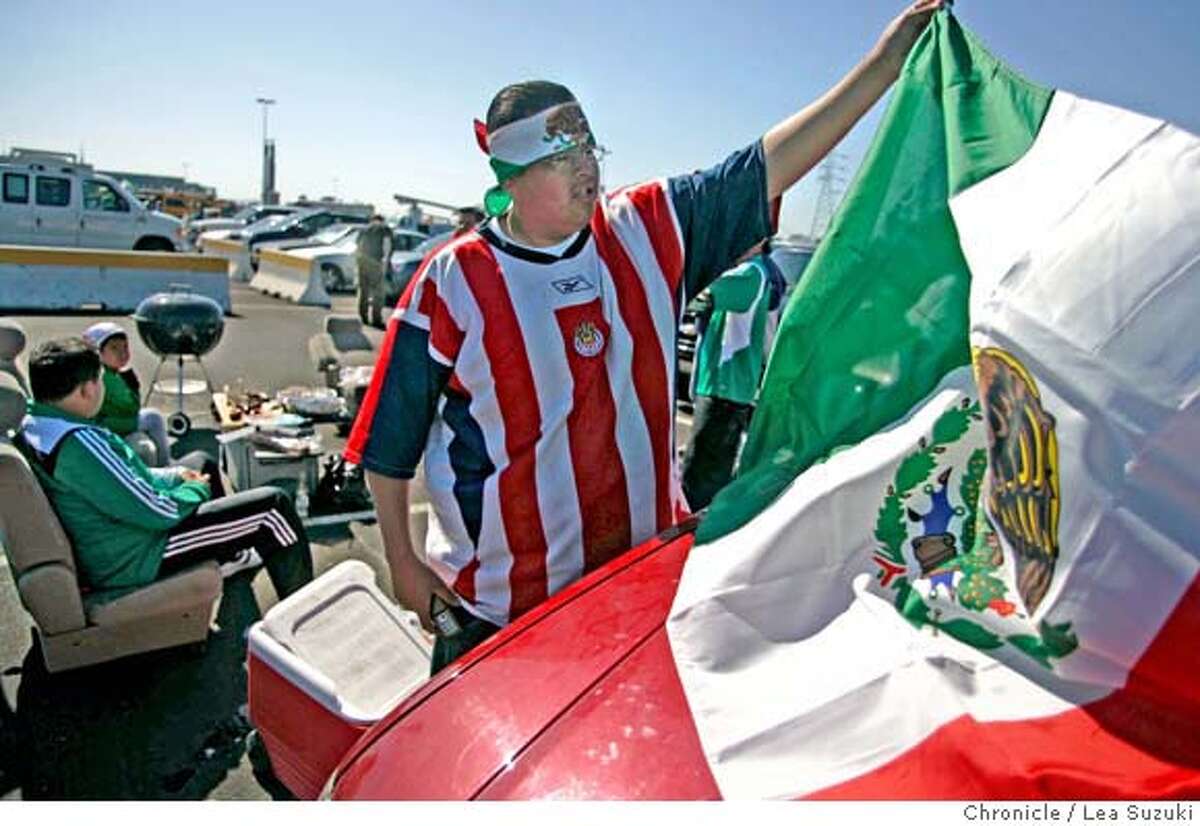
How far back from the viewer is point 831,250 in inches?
68.4

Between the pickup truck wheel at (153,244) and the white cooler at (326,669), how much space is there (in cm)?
1859

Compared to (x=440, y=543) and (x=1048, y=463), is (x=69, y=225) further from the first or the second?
(x=1048, y=463)

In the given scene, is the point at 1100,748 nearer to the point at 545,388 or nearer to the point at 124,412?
the point at 545,388

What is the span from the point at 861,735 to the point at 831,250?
0.99 m

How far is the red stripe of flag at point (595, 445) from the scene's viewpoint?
1815 mm

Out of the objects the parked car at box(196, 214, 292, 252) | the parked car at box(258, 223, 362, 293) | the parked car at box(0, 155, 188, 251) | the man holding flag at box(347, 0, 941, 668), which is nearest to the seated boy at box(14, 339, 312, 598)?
the man holding flag at box(347, 0, 941, 668)

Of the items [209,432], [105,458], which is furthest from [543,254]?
[209,432]

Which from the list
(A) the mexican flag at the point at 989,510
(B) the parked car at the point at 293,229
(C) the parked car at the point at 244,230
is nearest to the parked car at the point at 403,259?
(B) the parked car at the point at 293,229

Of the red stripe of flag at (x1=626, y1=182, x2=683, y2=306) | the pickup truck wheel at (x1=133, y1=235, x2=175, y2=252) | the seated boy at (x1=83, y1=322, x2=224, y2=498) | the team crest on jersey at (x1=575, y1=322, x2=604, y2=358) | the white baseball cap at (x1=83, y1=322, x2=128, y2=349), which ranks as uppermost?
the red stripe of flag at (x1=626, y1=182, x2=683, y2=306)

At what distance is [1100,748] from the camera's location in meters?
0.99

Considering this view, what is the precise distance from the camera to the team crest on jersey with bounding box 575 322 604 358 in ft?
5.94

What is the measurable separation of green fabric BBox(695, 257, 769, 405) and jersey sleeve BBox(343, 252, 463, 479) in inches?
128

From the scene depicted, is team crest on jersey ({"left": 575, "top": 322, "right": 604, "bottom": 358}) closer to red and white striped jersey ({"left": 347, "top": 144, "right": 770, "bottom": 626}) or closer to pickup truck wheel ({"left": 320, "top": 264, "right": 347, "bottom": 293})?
red and white striped jersey ({"left": 347, "top": 144, "right": 770, "bottom": 626})

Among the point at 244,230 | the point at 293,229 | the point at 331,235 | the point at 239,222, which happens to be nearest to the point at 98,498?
the point at 331,235
